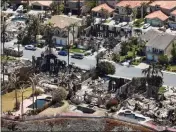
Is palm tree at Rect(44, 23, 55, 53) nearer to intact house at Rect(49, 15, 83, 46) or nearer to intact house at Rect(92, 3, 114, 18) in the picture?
intact house at Rect(49, 15, 83, 46)

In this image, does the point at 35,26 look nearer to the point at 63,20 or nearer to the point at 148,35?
the point at 63,20

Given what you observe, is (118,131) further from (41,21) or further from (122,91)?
(41,21)

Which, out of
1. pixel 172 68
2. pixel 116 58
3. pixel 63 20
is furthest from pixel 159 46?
pixel 63 20

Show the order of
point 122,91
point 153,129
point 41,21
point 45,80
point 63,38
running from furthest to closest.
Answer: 1. point 41,21
2. point 63,38
3. point 45,80
4. point 122,91
5. point 153,129

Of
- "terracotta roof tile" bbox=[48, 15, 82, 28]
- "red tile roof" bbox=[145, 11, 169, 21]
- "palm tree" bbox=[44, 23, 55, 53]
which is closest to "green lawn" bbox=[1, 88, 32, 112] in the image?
"palm tree" bbox=[44, 23, 55, 53]

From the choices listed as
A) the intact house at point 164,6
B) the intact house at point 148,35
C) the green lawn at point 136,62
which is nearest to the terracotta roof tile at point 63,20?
the intact house at point 148,35

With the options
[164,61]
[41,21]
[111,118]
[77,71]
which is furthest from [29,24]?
[111,118]

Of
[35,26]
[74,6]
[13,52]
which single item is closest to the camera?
[13,52]
